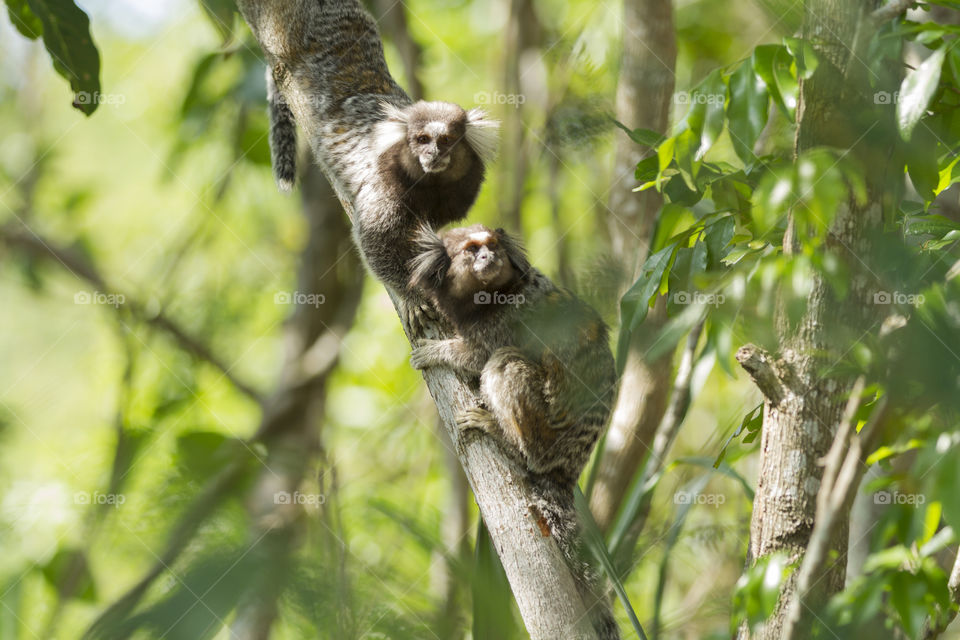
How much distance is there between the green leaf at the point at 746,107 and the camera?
2027mm

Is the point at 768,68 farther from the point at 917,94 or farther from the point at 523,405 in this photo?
the point at 523,405

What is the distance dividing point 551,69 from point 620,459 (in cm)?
332

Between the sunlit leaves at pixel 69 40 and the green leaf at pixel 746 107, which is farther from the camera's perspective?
the sunlit leaves at pixel 69 40

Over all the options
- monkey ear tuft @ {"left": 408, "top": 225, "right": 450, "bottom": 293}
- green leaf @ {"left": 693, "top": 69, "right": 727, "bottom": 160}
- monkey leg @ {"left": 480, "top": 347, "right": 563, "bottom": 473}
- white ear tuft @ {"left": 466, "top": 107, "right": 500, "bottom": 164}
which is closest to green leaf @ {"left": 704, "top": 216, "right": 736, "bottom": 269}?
green leaf @ {"left": 693, "top": 69, "right": 727, "bottom": 160}

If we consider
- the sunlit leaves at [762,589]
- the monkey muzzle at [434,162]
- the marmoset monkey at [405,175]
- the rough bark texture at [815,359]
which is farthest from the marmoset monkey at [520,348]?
the sunlit leaves at [762,589]

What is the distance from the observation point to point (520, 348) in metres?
3.53

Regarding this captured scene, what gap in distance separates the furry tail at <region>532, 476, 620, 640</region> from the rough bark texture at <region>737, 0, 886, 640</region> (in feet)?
1.44

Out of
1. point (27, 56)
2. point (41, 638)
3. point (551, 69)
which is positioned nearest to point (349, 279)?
point (551, 69)

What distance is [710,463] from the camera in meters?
3.07

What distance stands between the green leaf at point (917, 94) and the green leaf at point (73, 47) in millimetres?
3003

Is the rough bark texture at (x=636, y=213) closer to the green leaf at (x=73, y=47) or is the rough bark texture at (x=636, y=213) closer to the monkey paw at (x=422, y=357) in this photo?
the monkey paw at (x=422, y=357)

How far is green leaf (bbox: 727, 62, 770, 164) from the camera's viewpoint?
6.65ft

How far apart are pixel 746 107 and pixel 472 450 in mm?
1358

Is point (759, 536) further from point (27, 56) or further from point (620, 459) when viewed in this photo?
point (27, 56)
